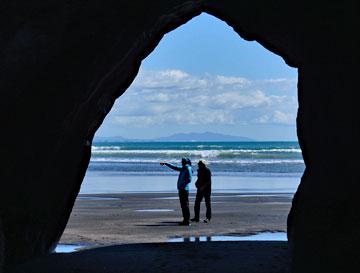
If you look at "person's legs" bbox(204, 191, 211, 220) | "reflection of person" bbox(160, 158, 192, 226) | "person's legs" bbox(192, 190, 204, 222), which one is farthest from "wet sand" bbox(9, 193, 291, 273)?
"person's legs" bbox(192, 190, 204, 222)

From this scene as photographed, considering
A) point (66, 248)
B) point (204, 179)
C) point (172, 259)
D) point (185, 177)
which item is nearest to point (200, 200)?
point (204, 179)

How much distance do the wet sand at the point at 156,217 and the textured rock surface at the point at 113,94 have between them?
3.65 metres

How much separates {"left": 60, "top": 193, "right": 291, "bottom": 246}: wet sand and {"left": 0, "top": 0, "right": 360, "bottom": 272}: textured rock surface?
365 centimetres

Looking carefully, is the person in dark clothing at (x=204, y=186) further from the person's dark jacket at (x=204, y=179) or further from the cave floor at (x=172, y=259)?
the cave floor at (x=172, y=259)

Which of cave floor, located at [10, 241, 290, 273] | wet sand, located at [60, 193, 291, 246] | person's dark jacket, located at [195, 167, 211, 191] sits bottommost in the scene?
cave floor, located at [10, 241, 290, 273]

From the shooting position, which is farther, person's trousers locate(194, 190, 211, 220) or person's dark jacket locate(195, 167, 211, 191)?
person's dark jacket locate(195, 167, 211, 191)

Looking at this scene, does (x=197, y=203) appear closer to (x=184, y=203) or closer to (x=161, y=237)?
(x=184, y=203)

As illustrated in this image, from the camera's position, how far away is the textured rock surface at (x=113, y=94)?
1030 centimetres

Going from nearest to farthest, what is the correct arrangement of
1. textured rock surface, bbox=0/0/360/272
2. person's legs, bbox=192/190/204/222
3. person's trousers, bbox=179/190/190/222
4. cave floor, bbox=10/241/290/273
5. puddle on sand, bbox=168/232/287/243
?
textured rock surface, bbox=0/0/360/272
cave floor, bbox=10/241/290/273
puddle on sand, bbox=168/232/287/243
person's trousers, bbox=179/190/190/222
person's legs, bbox=192/190/204/222

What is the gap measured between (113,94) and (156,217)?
8.60 m

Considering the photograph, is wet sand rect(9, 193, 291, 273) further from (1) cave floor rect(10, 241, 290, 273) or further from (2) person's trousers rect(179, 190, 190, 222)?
(2) person's trousers rect(179, 190, 190, 222)

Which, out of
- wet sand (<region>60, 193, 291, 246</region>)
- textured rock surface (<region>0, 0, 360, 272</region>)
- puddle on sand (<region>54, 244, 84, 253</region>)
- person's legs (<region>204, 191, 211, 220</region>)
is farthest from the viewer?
person's legs (<region>204, 191, 211, 220</region>)

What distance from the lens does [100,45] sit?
1198 cm

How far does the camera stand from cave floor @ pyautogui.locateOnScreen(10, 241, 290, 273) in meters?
12.3
